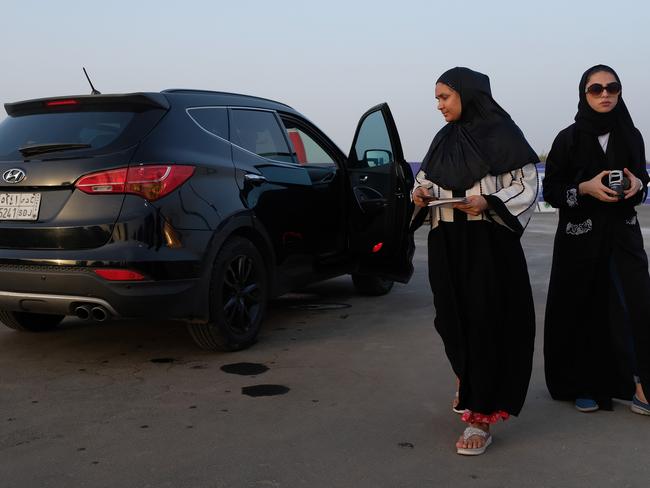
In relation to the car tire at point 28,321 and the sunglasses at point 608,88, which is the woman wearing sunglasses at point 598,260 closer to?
the sunglasses at point 608,88

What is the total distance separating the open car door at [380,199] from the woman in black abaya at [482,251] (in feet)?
9.11

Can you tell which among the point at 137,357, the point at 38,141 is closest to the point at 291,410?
the point at 137,357

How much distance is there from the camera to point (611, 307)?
412 centimetres

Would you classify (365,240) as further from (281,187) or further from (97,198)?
(97,198)

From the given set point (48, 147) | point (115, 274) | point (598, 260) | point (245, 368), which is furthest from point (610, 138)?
point (48, 147)

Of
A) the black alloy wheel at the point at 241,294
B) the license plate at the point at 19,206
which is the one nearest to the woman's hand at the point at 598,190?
the black alloy wheel at the point at 241,294

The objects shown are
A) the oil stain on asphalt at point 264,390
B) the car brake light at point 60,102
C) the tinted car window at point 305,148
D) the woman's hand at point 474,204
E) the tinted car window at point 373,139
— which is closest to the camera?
the woman's hand at point 474,204

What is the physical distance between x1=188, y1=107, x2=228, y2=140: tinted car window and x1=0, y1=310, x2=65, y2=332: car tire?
6.44ft

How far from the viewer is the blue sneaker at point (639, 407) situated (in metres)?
4.01

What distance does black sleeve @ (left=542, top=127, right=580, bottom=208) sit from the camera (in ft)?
13.4

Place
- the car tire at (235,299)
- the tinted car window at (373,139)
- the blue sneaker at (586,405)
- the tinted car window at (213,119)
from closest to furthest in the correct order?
1. the blue sneaker at (586,405)
2. the car tire at (235,299)
3. the tinted car window at (213,119)
4. the tinted car window at (373,139)

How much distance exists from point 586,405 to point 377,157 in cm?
313

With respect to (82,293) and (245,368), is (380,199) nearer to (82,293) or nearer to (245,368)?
(245,368)

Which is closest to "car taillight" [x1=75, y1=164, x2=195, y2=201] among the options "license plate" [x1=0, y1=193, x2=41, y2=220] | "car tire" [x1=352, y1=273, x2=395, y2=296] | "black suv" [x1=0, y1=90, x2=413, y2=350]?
"black suv" [x1=0, y1=90, x2=413, y2=350]
